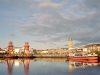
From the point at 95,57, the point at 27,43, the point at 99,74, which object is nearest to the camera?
the point at 99,74

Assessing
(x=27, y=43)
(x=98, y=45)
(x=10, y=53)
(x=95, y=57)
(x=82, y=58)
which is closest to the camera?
(x=95, y=57)

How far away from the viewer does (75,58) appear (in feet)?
309

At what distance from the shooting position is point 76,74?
3847 centimetres

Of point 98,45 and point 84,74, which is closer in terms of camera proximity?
point 84,74

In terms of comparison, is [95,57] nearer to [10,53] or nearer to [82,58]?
[82,58]

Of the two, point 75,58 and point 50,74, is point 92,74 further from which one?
point 75,58

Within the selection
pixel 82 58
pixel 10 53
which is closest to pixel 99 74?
pixel 82 58

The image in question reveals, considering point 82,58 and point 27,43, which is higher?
point 27,43

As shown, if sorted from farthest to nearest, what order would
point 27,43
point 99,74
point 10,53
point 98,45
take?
point 98,45 → point 27,43 → point 10,53 → point 99,74

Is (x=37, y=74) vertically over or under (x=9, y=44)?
under

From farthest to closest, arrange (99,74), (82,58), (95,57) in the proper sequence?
1. (82,58)
2. (95,57)
3. (99,74)

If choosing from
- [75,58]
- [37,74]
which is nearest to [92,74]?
[37,74]

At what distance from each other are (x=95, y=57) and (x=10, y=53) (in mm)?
81591

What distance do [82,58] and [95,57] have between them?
26.3 feet
